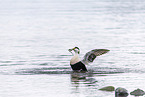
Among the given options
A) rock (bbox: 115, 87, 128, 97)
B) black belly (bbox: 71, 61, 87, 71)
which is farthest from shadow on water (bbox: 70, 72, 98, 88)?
rock (bbox: 115, 87, 128, 97)

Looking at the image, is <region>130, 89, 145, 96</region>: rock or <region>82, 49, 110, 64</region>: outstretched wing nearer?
<region>130, 89, 145, 96</region>: rock

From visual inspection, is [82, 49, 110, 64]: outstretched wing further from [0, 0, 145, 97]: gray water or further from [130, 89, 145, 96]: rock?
[130, 89, 145, 96]: rock

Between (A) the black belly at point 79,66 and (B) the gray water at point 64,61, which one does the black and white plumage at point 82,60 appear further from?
(B) the gray water at point 64,61

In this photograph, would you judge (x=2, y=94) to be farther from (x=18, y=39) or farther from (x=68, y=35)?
Answer: (x=68, y=35)

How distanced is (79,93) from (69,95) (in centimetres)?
47

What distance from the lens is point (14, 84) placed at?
1978 cm

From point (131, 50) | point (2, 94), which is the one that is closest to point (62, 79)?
point (2, 94)

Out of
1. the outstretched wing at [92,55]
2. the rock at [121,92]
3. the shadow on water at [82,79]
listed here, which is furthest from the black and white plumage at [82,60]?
the rock at [121,92]

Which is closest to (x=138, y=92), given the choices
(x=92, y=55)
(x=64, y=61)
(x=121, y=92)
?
(x=121, y=92)

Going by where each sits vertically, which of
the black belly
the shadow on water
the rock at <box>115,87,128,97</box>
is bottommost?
the rock at <box>115,87,128,97</box>

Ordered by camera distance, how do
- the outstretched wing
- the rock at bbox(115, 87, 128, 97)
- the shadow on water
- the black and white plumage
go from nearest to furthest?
the rock at bbox(115, 87, 128, 97)
the shadow on water
the black and white plumage
the outstretched wing

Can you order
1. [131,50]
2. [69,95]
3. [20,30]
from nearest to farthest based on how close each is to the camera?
[69,95], [131,50], [20,30]

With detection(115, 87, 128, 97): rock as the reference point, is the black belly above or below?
above

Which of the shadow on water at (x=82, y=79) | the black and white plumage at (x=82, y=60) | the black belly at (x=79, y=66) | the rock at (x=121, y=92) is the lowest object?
the rock at (x=121, y=92)
